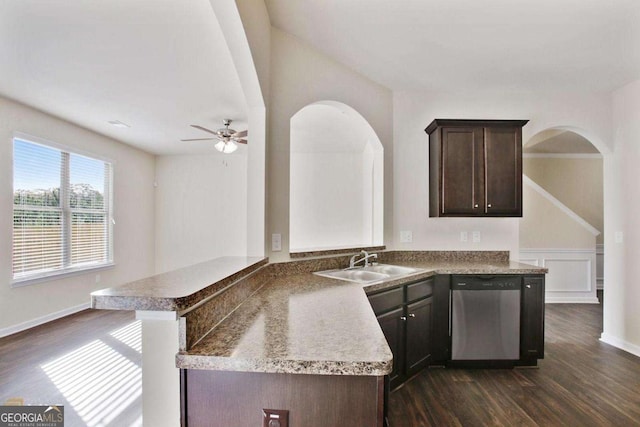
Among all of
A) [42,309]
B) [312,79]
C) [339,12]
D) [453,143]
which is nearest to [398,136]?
[453,143]

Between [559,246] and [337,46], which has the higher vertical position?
[337,46]

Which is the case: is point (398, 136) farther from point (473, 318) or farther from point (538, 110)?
point (473, 318)

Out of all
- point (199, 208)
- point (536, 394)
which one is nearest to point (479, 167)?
point (536, 394)

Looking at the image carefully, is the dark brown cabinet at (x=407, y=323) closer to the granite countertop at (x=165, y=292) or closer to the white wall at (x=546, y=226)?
the granite countertop at (x=165, y=292)

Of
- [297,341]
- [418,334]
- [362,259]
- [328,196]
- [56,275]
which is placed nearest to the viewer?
[297,341]

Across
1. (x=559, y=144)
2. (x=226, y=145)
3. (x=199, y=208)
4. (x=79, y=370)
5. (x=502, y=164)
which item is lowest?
(x=79, y=370)

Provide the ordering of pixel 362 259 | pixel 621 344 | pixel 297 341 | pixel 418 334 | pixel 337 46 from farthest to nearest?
1. pixel 621 344
2. pixel 362 259
3. pixel 337 46
4. pixel 418 334
5. pixel 297 341

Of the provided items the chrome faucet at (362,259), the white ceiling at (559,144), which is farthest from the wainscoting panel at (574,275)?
the chrome faucet at (362,259)

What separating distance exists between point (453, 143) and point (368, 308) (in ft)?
6.93

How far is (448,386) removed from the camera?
2424 mm

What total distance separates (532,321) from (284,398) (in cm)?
260

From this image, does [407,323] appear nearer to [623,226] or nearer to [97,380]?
[97,380]

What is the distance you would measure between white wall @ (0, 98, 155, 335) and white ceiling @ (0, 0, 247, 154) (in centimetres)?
30

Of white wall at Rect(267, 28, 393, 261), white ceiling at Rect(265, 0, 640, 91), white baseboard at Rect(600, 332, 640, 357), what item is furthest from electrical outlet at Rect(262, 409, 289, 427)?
white baseboard at Rect(600, 332, 640, 357)
